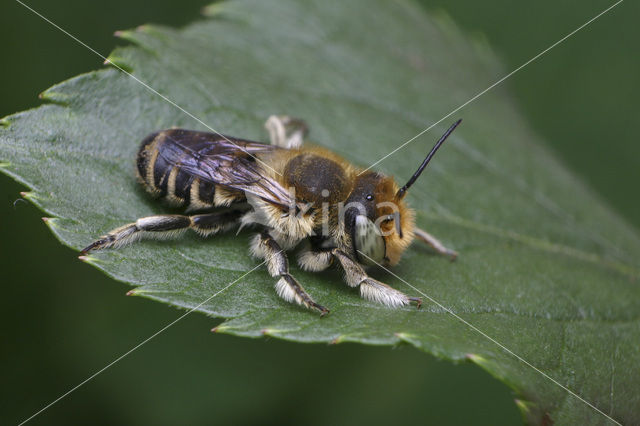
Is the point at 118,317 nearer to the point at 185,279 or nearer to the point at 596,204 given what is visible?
the point at 185,279

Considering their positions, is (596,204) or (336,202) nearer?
(336,202)

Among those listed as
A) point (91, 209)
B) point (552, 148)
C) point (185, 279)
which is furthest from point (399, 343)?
point (552, 148)

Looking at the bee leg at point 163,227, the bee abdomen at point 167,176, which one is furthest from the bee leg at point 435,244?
the bee abdomen at point 167,176

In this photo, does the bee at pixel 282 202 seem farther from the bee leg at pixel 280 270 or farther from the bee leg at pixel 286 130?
the bee leg at pixel 286 130

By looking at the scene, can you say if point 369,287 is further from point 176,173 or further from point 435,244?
point 176,173

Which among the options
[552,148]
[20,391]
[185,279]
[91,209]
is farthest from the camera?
[552,148]
